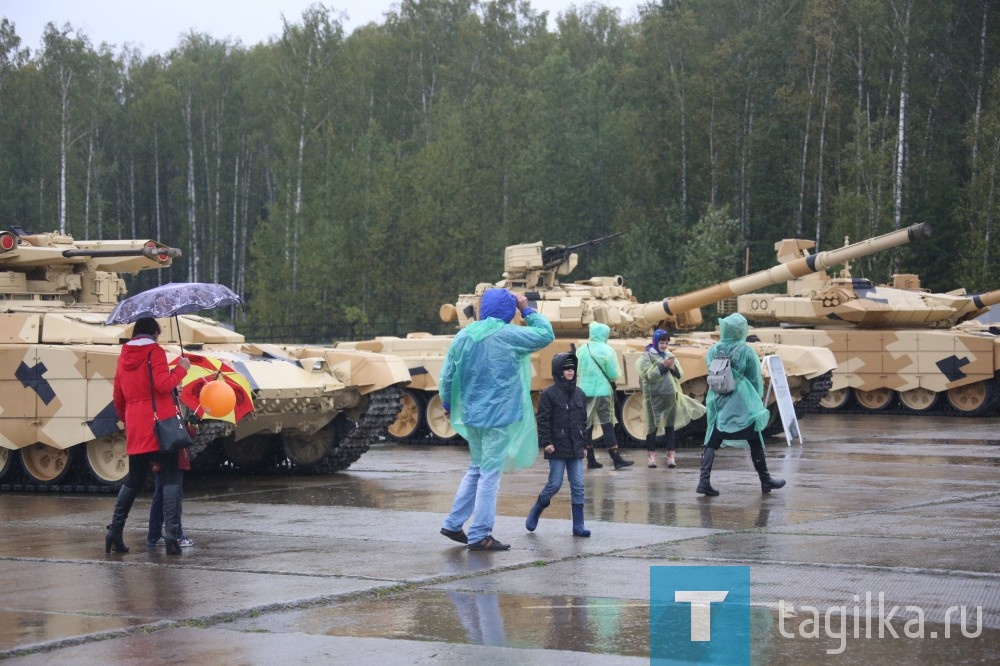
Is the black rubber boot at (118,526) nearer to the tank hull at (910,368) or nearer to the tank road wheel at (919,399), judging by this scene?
the tank hull at (910,368)

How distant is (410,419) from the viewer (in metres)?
21.4

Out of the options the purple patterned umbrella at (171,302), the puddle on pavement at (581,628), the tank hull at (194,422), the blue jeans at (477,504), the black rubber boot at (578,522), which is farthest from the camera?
the tank hull at (194,422)

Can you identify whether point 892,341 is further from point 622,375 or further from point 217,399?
point 217,399

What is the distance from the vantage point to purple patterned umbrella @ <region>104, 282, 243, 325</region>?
12055 millimetres

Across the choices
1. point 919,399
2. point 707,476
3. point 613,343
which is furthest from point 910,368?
point 707,476

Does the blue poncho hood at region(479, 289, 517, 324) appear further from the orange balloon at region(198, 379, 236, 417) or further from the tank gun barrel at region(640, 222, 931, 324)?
the tank gun barrel at region(640, 222, 931, 324)

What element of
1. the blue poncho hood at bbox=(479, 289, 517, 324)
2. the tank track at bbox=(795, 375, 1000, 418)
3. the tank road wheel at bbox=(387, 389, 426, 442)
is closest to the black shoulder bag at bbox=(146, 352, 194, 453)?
the blue poncho hood at bbox=(479, 289, 517, 324)

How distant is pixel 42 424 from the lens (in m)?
14.1

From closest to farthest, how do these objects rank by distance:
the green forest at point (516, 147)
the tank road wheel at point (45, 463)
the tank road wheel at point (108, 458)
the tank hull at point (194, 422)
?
1. the tank hull at point (194, 422)
2. the tank road wheel at point (108, 458)
3. the tank road wheel at point (45, 463)
4. the green forest at point (516, 147)

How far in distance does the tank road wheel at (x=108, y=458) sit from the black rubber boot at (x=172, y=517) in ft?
14.4

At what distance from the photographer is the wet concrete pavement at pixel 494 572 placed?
659 cm

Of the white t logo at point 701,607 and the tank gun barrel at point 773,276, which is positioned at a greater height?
the tank gun barrel at point 773,276

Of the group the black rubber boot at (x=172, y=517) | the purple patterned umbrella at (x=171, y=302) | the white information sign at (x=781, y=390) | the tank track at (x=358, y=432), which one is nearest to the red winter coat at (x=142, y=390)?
the black rubber boot at (x=172, y=517)

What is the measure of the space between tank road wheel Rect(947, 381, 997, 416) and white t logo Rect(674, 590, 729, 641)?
1963 cm
